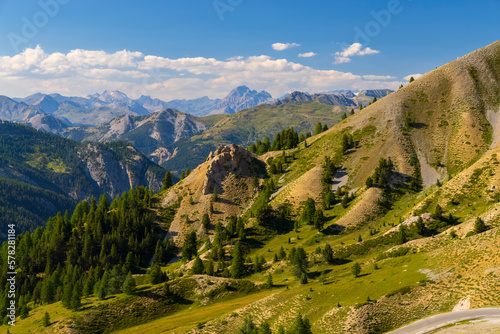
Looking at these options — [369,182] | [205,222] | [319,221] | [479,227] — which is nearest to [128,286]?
[205,222]

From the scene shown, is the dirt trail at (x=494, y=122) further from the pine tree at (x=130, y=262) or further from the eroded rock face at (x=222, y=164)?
the pine tree at (x=130, y=262)

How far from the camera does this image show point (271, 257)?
121 metres

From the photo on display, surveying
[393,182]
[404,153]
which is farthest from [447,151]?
[393,182]

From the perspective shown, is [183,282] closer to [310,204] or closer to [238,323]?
[238,323]

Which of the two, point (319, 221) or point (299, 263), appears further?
point (319, 221)

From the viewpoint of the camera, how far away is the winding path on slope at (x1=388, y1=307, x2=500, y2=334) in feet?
164

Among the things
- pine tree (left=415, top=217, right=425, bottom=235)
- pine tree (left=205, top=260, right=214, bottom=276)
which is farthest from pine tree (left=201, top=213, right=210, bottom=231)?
pine tree (left=415, top=217, right=425, bottom=235)

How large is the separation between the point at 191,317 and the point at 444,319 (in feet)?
200

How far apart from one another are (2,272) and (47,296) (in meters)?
47.6

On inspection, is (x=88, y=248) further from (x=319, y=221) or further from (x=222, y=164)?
(x=319, y=221)

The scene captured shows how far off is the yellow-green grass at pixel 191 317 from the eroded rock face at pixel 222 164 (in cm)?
9022

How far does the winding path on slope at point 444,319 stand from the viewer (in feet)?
164

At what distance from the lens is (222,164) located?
184m

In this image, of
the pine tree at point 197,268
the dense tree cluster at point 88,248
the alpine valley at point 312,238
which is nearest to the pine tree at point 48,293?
the alpine valley at point 312,238
